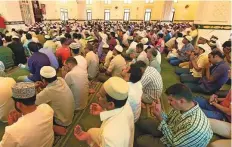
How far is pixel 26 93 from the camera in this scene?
1.30m

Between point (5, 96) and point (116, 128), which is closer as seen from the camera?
point (116, 128)

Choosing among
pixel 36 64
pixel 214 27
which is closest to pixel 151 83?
pixel 36 64

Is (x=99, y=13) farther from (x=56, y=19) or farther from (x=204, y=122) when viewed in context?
(x=204, y=122)

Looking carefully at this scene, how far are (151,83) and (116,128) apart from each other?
4.43ft

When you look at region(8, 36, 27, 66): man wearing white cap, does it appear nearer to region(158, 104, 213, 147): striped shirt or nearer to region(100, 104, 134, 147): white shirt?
region(100, 104, 134, 147): white shirt

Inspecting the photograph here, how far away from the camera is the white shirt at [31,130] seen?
117cm

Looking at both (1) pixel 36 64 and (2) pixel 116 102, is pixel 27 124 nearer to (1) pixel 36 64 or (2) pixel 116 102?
(2) pixel 116 102

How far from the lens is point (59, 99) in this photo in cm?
192

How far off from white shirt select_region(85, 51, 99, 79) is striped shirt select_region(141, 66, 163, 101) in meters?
1.48

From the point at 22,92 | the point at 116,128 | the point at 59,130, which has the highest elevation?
the point at 22,92

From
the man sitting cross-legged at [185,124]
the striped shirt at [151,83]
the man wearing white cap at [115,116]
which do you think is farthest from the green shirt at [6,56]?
the man sitting cross-legged at [185,124]

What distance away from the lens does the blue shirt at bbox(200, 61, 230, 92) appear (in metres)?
2.70

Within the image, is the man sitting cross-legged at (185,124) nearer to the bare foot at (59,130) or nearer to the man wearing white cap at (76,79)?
the bare foot at (59,130)

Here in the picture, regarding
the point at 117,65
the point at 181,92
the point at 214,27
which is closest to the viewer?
the point at 181,92
